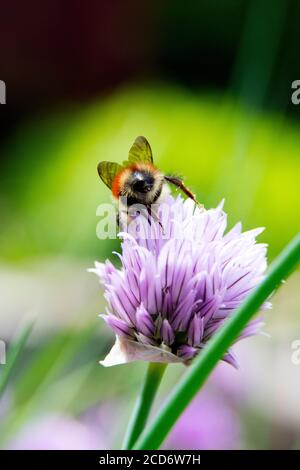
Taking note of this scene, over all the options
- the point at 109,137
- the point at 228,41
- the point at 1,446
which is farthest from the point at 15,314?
the point at 228,41

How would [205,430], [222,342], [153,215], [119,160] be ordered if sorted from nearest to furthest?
[222,342] < [153,215] < [205,430] < [119,160]

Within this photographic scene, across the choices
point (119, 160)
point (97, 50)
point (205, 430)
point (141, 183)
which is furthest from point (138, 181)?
point (97, 50)

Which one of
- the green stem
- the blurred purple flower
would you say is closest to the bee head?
the green stem

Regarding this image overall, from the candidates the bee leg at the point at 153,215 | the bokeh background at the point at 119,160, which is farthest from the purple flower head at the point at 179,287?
the bokeh background at the point at 119,160

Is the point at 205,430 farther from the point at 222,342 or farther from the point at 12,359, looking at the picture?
the point at 222,342

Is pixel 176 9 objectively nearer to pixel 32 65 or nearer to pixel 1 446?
pixel 32 65
